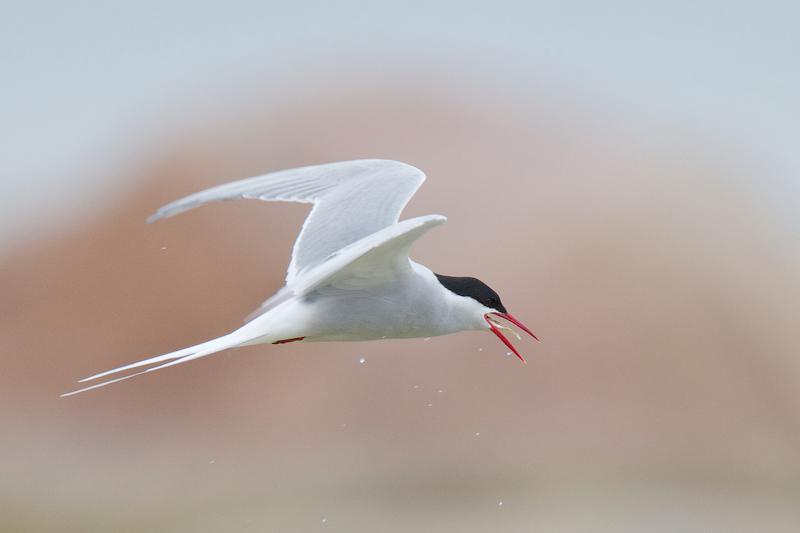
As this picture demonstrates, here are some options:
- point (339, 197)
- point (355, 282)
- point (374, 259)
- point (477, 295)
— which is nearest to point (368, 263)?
point (374, 259)

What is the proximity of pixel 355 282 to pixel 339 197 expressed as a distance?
475mm

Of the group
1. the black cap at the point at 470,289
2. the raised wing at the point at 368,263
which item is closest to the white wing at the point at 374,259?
the raised wing at the point at 368,263

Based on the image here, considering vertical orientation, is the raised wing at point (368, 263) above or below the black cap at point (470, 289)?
above

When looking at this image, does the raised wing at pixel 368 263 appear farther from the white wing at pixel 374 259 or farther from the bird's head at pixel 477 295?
the bird's head at pixel 477 295

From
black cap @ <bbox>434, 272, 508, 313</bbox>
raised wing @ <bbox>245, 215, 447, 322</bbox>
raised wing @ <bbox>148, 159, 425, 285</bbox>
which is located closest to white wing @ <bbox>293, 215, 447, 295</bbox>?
raised wing @ <bbox>245, 215, 447, 322</bbox>

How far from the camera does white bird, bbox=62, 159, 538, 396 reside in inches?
→ 176

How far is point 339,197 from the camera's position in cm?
489

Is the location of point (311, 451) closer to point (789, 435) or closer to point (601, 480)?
point (601, 480)

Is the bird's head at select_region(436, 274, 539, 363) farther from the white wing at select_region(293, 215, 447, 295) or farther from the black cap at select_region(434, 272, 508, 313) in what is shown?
the white wing at select_region(293, 215, 447, 295)

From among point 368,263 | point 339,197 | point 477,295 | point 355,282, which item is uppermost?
point 339,197

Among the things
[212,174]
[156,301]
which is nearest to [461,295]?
[156,301]

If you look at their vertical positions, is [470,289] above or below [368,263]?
below

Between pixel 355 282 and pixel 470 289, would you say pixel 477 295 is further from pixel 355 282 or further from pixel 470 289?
pixel 355 282

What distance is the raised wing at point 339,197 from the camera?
15.5 feet
